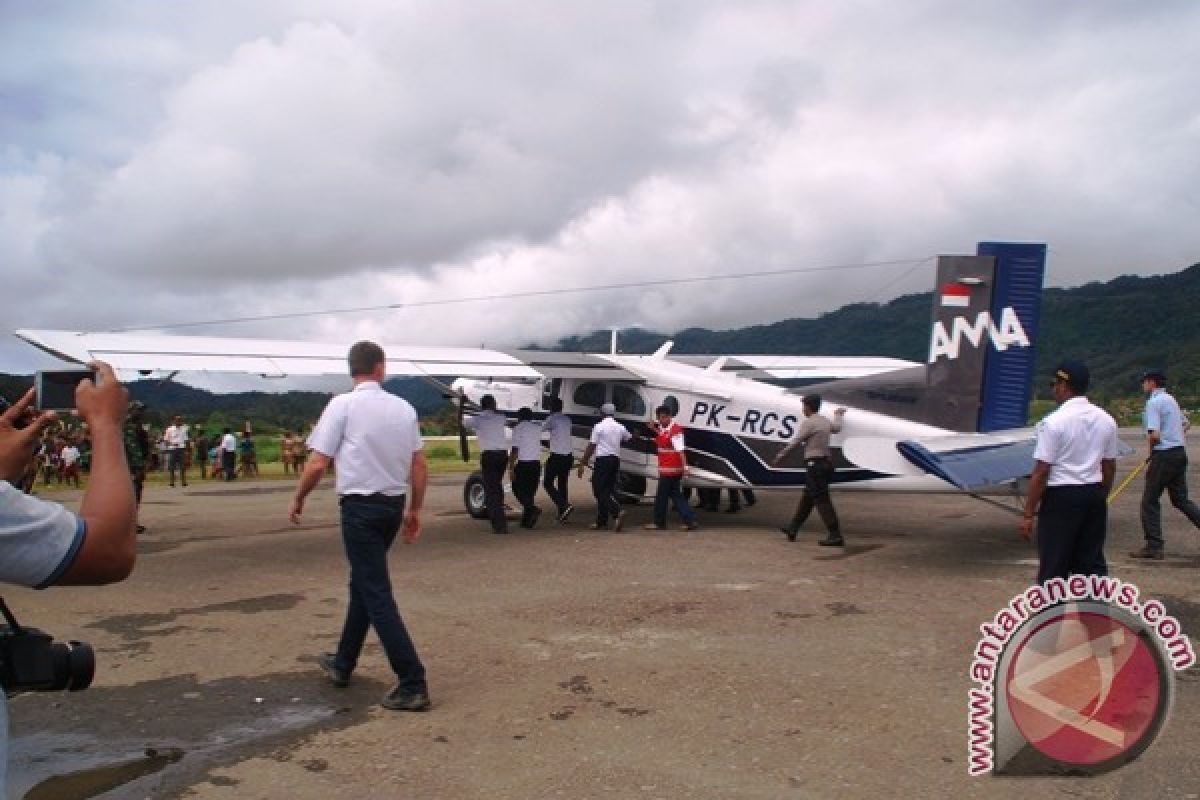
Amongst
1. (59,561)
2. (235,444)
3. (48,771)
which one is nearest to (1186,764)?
(59,561)

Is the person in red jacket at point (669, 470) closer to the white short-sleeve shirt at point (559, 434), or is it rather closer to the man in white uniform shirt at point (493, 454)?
the white short-sleeve shirt at point (559, 434)

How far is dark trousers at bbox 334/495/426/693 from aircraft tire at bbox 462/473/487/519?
7527 millimetres

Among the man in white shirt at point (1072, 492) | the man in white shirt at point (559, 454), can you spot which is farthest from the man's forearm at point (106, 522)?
the man in white shirt at point (559, 454)

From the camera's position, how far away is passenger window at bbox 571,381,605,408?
1404 centimetres

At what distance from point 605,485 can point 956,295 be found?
5040 millimetres

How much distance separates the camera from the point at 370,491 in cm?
520

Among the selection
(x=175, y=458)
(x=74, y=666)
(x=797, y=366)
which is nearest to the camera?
(x=74, y=666)

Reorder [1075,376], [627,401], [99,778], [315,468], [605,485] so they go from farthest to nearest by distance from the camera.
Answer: [627,401] → [605,485] → [1075,376] → [315,468] → [99,778]

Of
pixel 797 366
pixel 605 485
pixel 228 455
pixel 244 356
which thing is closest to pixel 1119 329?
pixel 797 366

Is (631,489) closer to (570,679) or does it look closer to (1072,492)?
(570,679)

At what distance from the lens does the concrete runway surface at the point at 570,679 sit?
4.07 metres

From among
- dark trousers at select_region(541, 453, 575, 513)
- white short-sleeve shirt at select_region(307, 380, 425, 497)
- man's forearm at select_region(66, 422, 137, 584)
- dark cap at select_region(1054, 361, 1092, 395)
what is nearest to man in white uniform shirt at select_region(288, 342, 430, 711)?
white short-sleeve shirt at select_region(307, 380, 425, 497)

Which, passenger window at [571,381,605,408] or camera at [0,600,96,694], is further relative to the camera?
passenger window at [571,381,605,408]
